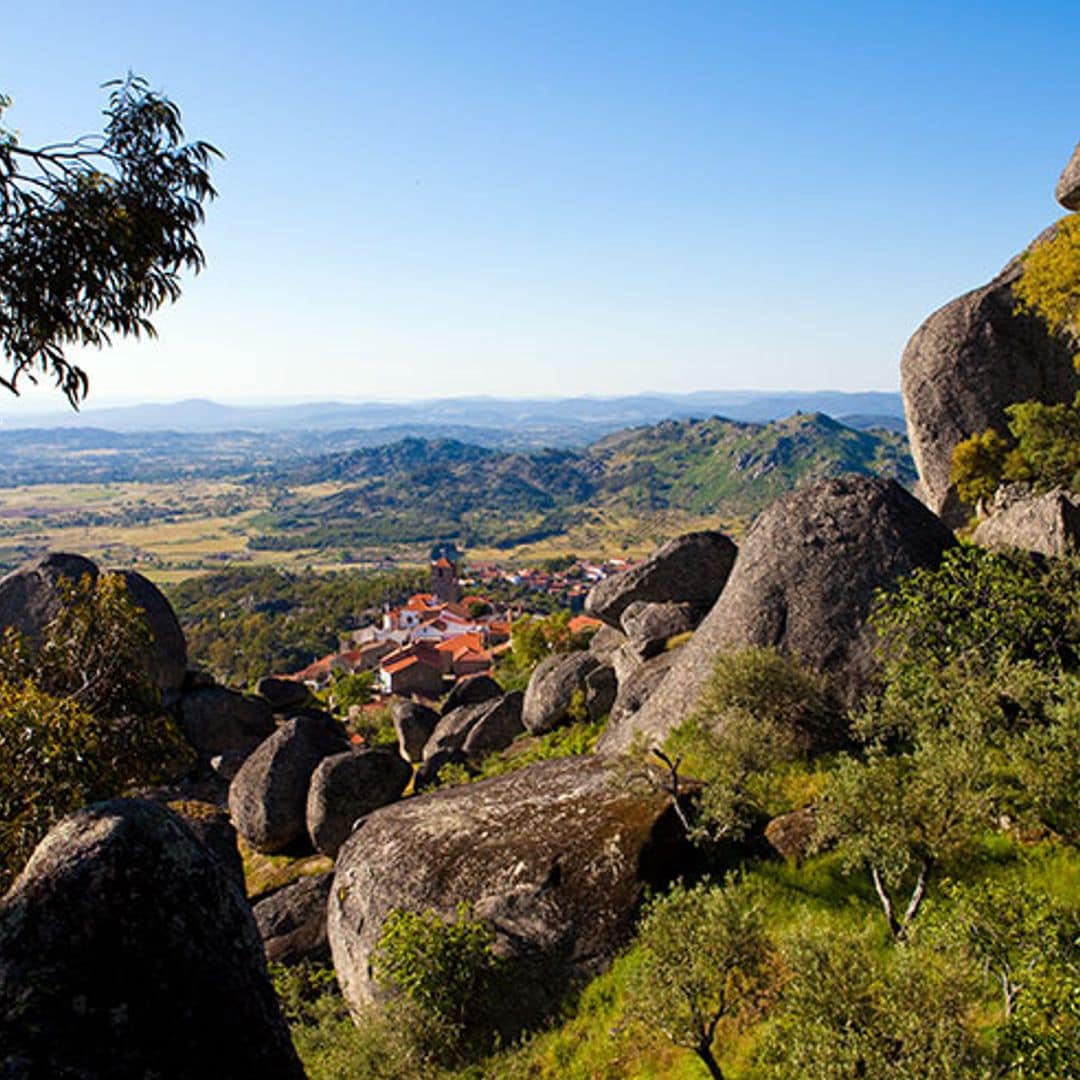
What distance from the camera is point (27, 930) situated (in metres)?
7.03

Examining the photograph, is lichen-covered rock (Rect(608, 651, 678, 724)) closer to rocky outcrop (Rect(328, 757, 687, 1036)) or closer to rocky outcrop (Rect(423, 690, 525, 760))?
rocky outcrop (Rect(328, 757, 687, 1036))

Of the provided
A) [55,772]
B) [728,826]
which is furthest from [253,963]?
[728,826]

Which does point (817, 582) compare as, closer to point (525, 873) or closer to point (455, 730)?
point (525, 873)

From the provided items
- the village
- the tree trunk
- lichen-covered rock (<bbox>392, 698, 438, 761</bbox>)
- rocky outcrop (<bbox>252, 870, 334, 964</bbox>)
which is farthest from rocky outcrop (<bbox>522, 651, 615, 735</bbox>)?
the tree trunk

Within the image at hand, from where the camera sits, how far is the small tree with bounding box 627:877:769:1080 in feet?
32.2

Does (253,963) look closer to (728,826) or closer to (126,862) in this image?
(126,862)

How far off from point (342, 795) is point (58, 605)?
66.0 feet

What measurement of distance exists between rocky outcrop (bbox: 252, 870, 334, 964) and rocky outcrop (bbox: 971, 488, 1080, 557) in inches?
833

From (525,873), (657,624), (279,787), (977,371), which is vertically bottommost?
(279,787)

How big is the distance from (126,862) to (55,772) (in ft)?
14.6

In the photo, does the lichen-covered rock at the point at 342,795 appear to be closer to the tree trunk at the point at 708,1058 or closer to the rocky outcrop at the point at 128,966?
the tree trunk at the point at 708,1058

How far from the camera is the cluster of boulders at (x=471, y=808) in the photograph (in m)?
7.09

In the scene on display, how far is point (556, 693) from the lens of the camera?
33.7 m

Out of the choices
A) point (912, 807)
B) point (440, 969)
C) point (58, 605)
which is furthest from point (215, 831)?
point (58, 605)
